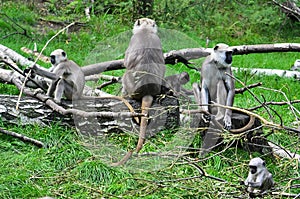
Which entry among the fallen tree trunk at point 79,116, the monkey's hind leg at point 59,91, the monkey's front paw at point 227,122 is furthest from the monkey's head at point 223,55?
the monkey's hind leg at point 59,91

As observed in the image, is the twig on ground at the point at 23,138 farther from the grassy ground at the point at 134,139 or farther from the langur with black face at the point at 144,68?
the langur with black face at the point at 144,68

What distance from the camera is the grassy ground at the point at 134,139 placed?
18.3 feet

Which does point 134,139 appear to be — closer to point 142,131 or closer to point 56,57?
point 142,131

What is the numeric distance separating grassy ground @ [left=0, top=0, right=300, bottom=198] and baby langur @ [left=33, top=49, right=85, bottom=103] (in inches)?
17.5

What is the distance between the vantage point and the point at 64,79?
6977mm

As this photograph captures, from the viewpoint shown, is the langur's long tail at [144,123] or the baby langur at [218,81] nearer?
the langur's long tail at [144,123]

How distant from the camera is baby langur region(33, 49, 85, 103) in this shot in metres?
6.89

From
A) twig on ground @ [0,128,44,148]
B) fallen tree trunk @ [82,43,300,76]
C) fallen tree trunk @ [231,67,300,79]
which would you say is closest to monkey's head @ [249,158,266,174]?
fallen tree trunk @ [82,43,300,76]

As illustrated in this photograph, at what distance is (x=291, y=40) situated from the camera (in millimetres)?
13555

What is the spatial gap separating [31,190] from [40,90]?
1.69 m

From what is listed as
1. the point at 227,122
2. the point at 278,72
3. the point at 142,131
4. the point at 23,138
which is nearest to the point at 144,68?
the point at 142,131

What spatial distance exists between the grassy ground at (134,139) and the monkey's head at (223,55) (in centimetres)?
58

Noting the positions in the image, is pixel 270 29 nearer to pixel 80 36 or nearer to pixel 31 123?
pixel 80 36

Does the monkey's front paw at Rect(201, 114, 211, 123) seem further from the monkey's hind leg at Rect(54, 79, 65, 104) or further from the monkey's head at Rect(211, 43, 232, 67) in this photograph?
the monkey's hind leg at Rect(54, 79, 65, 104)
